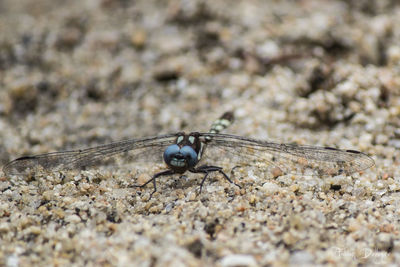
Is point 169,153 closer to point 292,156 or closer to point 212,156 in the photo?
point 212,156

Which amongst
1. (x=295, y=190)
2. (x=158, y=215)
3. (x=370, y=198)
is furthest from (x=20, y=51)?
(x=370, y=198)

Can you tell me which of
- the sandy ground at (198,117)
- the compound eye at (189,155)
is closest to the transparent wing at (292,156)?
the sandy ground at (198,117)

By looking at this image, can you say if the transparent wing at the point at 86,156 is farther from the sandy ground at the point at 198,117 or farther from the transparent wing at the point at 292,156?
the transparent wing at the point at 292,156

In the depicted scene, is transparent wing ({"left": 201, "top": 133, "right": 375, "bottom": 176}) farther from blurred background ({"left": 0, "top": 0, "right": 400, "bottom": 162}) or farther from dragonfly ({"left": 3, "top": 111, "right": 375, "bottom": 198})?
blurred background ({"left": 0, "top": 0, "right": 400, "bottom": 162})

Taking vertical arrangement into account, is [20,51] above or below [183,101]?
above

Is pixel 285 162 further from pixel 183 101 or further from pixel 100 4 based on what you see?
pixel 100 4

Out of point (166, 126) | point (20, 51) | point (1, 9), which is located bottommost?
point (166, 126)
